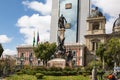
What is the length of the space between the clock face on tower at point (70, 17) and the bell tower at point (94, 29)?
7267 mm

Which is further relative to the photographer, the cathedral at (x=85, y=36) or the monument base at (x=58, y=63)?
the cathedral at (x=85, y=36)

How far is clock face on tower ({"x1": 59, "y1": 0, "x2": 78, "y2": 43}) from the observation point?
359 ft

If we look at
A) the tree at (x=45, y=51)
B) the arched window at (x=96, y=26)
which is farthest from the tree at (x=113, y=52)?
the arched window at (x=96, y=26)

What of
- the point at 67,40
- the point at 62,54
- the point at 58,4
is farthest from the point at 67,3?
the point at 62,54

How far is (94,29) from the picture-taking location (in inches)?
4040

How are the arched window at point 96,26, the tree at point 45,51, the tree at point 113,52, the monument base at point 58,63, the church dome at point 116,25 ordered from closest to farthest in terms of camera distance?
the monument base at point 58,63 < the tree at point 113,52 < the tree at point 45,51 < the church dome at point 116,25 < the arched window at point 96,26

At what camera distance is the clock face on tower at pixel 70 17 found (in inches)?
4306

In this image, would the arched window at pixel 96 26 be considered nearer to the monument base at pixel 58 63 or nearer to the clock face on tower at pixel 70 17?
the clock face on tower at pixel 70 17

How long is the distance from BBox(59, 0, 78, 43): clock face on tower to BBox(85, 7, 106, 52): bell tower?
7267 millimetres

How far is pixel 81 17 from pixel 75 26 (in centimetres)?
396

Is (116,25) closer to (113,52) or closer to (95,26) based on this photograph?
(95,26)

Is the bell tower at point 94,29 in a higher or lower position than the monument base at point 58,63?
higher

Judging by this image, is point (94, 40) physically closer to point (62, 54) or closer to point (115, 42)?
point (115, 42)

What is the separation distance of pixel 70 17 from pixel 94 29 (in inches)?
490
